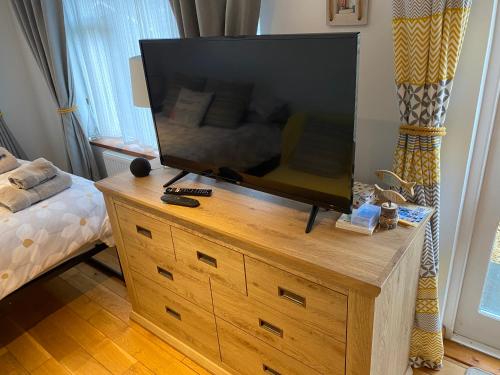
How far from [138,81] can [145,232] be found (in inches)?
29.7

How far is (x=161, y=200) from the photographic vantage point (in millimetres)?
1564

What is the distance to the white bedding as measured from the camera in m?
1.79

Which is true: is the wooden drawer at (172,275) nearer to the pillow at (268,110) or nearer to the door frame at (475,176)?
the pillow at (268,110)

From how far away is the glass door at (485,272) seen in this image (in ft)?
4.84

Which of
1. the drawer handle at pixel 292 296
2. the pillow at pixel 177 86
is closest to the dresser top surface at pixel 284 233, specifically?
the drawer handle at pixel 292 296

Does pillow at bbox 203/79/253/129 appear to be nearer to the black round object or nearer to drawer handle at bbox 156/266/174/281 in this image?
the black round object

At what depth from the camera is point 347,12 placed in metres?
1.42

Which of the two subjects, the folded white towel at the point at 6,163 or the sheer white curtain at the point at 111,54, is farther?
the folded white towel at the point at 6,163

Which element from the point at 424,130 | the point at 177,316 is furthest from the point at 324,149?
the point at 177,316

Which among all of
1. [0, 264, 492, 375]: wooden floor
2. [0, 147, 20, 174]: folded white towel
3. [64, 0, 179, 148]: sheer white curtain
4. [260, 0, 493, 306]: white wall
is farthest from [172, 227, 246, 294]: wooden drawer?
[0, 147, 20, 174]: folded white towel

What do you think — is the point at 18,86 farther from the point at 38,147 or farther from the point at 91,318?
the point at 91,318

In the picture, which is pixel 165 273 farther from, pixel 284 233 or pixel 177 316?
pixel 284 233

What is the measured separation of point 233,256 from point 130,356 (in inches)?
Result: 39.1

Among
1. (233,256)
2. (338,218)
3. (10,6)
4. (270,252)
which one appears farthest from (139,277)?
(10,6)
